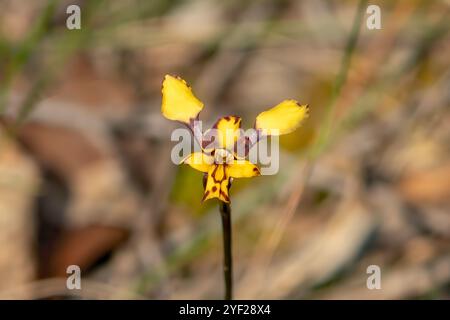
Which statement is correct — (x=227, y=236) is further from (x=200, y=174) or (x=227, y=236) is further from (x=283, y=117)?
(x=200, y=174)

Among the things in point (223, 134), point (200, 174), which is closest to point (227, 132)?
point (223, 134)

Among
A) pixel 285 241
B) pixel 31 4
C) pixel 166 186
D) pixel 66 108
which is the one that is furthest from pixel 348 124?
pixel 31 4

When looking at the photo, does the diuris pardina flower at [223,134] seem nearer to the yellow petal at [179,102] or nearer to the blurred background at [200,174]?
the yellow petal at [179,102]

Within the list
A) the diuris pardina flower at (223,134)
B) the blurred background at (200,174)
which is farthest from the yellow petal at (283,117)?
the blurred background at (200,174)

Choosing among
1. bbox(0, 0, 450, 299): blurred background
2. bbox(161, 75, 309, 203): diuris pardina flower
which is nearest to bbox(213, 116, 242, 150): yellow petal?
bbox(161, 75, 309, 203): diuris pardina flower

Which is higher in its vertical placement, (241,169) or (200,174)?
(200,174)

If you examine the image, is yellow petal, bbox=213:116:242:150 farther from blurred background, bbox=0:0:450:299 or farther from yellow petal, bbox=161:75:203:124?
blurred background, bbox=0:0:450:299

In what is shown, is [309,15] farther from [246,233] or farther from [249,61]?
[246,233]
